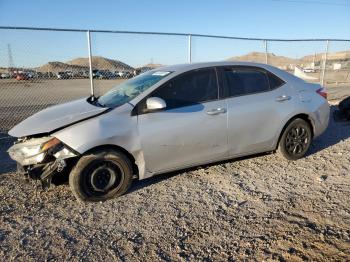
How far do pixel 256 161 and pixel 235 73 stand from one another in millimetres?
A: 1475

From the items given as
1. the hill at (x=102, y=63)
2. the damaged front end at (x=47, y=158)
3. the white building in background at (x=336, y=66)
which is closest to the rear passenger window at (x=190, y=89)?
the damaged front end at (x=47, y=158)

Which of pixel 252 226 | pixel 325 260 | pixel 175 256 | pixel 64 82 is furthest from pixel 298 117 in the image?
pixel 64 82

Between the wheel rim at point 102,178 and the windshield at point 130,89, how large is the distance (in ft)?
2.73

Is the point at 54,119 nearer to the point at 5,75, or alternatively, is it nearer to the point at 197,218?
the point at 197,218

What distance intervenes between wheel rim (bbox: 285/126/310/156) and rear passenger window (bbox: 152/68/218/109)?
1535mm

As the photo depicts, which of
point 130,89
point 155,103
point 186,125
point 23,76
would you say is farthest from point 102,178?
point 23,76

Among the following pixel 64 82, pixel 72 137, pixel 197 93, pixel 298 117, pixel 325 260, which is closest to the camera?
pixel 325 260

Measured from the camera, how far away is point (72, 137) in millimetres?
4059

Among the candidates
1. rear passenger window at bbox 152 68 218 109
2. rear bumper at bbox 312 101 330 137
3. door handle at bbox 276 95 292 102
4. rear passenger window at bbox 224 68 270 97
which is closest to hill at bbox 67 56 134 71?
rear passenger window at bbox 152 68 218 109

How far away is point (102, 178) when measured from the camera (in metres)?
4.28

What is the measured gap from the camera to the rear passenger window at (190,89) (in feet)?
15.0

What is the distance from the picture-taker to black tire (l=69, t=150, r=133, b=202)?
411cm

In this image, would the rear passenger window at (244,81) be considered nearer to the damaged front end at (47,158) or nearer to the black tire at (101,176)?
the black tire at (101,176)

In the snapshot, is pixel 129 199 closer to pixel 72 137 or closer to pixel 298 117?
pixel 72 137
